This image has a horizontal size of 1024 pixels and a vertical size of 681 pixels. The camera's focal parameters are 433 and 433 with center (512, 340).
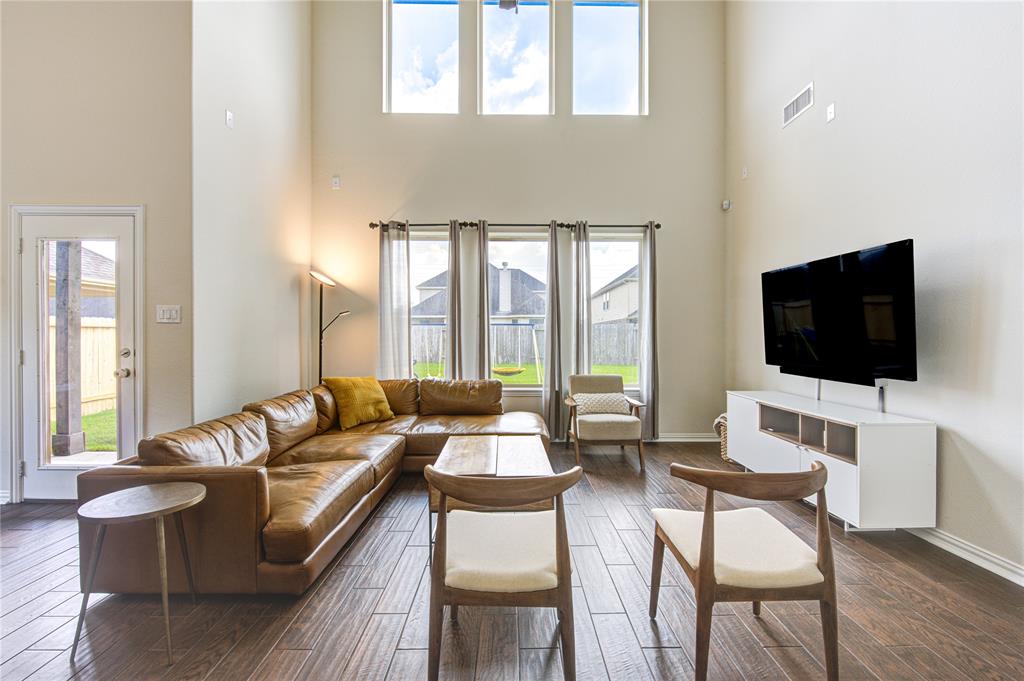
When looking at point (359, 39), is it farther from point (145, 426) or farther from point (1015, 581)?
point (1015, 581)

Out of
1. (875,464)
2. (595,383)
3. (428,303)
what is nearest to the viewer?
(875,464)

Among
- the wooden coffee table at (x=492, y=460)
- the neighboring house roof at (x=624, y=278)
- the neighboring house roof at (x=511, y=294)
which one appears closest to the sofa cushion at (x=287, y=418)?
the wooden coffee table at (x=492, y=460)

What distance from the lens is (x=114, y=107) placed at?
3.00m

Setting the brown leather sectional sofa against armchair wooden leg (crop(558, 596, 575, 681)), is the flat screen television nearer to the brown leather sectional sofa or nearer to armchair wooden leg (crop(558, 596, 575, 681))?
armchair wooden leg (crop(558, 596, 575, 681))

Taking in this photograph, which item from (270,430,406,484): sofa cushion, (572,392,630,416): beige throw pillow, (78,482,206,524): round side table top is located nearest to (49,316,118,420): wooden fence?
(270,430,406,484): sofa cushion

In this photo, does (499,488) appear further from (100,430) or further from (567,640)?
(100,430)

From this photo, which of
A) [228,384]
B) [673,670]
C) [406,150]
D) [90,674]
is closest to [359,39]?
[406,150]

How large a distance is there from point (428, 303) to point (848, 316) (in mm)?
4002

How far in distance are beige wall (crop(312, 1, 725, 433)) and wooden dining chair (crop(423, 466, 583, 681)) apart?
12.9 feet

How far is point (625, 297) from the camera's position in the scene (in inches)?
205

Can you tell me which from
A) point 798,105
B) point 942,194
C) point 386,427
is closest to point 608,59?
point 798,105

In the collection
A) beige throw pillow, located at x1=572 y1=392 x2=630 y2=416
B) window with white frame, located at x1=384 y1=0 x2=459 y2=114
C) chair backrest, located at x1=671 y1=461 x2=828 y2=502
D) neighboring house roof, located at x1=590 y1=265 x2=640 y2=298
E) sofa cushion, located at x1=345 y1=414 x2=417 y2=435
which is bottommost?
sofa cushion, located at x1=345 y1=414 x2=417 y2=435

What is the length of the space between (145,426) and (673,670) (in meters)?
3.47

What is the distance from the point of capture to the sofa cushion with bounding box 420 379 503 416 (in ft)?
14.8
